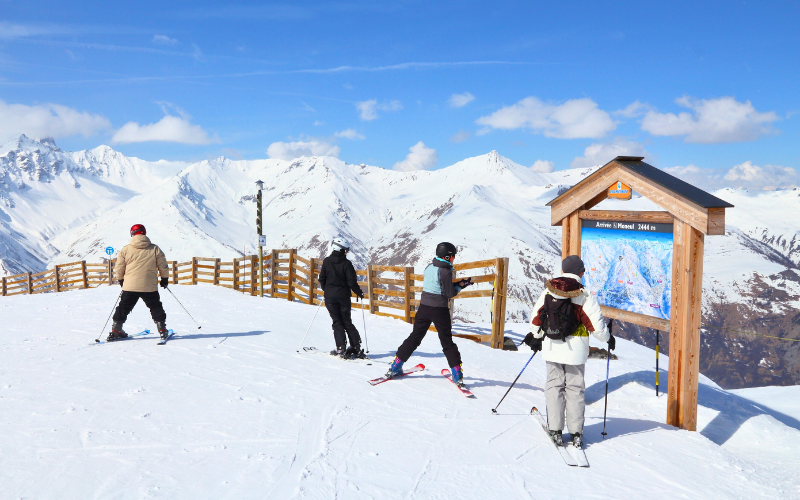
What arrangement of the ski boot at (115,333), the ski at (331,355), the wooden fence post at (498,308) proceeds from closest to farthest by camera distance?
the ski at (331,355) < the ski boot at (115,333) < the wooden fence post at (498,308)

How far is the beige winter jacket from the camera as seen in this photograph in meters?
7.82

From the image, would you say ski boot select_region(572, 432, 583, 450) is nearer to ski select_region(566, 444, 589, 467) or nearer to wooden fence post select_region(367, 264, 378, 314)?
ski select_region(566, 444, 589, 467)

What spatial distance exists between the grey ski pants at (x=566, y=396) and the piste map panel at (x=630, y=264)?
215cm

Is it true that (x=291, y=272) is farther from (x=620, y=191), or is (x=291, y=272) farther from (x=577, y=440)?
(x=577, y=440)

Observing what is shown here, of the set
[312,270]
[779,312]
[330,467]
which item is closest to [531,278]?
[779,312]

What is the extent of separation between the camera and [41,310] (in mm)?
12539

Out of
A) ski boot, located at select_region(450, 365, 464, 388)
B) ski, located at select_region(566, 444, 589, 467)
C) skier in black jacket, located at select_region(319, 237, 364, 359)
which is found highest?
skier in black jacket, located at select_region(319, 237, 364, 359)

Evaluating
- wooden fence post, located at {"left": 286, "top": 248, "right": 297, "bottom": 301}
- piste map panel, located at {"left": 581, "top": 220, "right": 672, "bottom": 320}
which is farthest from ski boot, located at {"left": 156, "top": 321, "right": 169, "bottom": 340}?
wooden fence post, located at {"left": 286, "top": 248, "right": 297, "bottom": 301}

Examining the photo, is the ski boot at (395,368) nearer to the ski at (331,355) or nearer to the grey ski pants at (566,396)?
the ski at (331,355)

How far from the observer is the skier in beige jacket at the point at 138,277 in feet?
25.7

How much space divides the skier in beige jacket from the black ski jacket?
2.56 m

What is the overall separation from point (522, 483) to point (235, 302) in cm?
1201

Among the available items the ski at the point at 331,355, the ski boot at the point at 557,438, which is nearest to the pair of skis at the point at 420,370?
the ski at the point at 331,355

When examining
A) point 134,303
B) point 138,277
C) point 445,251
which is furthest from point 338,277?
point 134,303
